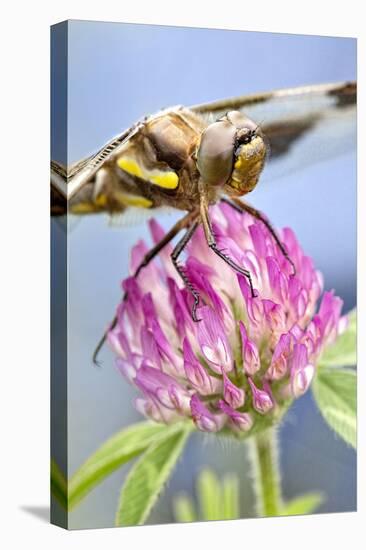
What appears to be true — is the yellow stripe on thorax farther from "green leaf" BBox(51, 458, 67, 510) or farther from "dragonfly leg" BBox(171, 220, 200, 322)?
"green leaf" BBox(51, 458, 67, 510)

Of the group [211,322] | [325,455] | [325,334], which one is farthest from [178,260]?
[325,455]

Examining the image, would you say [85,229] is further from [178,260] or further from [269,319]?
[269,319]

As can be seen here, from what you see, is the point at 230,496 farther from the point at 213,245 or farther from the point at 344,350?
the point at 213,245

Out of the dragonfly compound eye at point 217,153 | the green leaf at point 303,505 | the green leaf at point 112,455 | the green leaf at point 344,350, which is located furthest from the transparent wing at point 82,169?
the green leaf at point 303,505

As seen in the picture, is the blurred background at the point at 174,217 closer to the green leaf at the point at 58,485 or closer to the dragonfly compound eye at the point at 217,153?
the green leaf at the point at 58,485

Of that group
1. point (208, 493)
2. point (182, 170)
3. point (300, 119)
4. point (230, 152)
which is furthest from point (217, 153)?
point (208, 493)

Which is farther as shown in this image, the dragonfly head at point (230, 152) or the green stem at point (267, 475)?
the green stem at point (267, 475)
